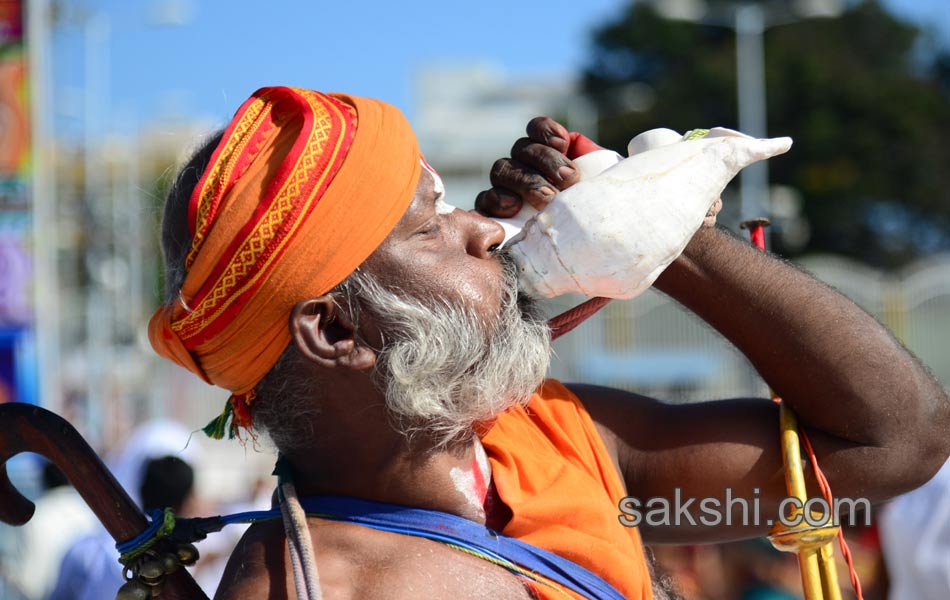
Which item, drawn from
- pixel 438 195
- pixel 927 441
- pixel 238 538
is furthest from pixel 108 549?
pixel 927 441

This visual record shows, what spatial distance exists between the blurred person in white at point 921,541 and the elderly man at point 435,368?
139 centimetres

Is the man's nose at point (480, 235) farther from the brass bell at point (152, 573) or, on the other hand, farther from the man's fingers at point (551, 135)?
the brass bell at point (152, 573)

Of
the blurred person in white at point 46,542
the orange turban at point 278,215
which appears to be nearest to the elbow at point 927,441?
the orange turban at point 278,215

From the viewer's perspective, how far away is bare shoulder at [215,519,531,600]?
2.08 metres

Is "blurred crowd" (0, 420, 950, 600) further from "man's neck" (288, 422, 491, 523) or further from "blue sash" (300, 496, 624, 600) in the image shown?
"man's neck" (288, 422, 491, 523)

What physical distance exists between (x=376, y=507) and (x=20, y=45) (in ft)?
17.1

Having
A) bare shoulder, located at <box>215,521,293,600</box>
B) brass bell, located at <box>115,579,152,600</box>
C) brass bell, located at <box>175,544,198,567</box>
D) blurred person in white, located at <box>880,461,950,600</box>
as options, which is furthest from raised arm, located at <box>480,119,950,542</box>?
blurred person in white, located at <box>880,461,950,600</box>

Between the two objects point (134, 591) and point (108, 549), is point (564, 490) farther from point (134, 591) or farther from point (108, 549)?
point (108, 549)

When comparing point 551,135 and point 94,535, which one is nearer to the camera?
point 551,135

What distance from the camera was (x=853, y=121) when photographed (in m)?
33.9

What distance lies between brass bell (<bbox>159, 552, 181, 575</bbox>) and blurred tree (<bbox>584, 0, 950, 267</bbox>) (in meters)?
29.7

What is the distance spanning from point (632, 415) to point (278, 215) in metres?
0.96

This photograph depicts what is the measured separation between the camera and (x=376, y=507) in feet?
7.30

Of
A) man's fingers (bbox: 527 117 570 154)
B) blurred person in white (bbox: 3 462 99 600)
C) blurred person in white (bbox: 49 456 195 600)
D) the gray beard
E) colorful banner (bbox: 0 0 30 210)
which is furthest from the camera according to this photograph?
colorful banner (bbox: 0 0 30 210)
